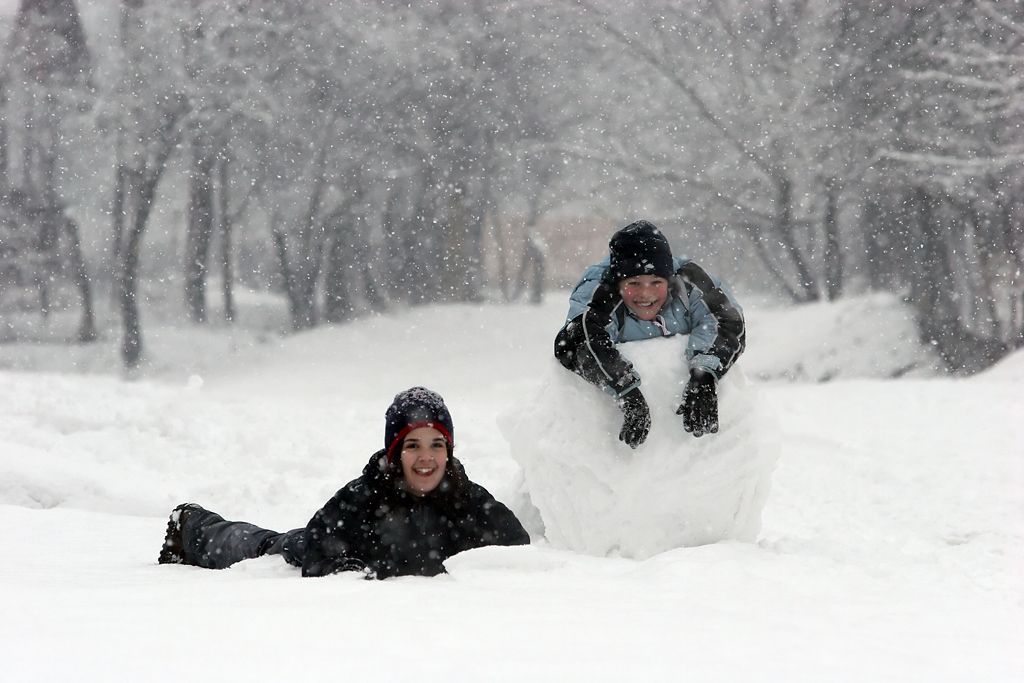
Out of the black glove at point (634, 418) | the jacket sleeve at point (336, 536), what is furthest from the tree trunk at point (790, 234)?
the jacket sleeve at point (336, 536)

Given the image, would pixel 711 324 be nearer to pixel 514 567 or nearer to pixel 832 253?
pixel 514 567

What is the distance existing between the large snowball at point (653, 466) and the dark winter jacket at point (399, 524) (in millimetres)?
664

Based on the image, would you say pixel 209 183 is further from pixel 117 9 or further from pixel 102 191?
pixel 117 9

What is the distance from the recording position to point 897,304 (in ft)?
57.6

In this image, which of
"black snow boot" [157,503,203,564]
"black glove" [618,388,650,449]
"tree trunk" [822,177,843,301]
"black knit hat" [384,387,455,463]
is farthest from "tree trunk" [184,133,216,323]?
"black knit hat" [384,387,455,463]

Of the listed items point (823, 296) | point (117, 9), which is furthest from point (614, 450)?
point (117, 9)

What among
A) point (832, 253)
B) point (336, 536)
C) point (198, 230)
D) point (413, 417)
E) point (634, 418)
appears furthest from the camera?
point (198, 230)

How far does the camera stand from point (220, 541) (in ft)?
15.1

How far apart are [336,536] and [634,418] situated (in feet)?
4.54

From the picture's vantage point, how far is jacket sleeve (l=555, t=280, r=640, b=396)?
14.7 ft

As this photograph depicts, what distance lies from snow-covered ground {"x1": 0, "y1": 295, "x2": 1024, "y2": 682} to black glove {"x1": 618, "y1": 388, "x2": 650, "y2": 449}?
166 millimetres

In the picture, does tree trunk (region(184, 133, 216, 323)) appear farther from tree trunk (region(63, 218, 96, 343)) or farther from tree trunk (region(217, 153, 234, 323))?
tree trunk (region(63, 218, 96, 343))

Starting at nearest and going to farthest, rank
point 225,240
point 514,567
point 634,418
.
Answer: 1. point 514,567
2. point 634,418
3. point 225,240

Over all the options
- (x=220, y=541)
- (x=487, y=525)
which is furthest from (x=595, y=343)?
(x=220, y=541)
